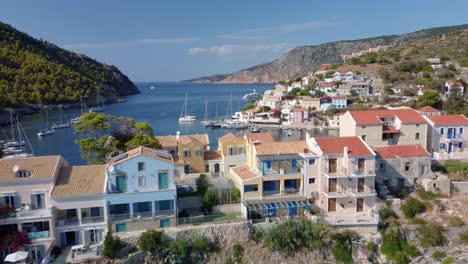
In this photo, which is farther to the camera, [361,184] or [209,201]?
[361,184]

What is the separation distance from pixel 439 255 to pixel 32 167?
92.3 feet

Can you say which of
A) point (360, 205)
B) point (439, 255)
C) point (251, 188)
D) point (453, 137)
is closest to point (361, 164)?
point (360, 205)

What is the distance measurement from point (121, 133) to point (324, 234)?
20.2 metres

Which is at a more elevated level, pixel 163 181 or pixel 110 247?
pixel 163 181

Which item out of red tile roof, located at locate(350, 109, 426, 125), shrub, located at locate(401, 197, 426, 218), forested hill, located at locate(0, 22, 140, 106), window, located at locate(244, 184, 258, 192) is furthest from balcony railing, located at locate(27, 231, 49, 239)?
forested hill, located at locate(0, 22, 140, 106)

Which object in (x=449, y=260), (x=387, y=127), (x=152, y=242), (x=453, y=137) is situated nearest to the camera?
(x=152, y=242)

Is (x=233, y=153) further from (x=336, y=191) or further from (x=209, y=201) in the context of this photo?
(x=336, y=191)

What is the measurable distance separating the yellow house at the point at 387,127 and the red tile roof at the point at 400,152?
393cm

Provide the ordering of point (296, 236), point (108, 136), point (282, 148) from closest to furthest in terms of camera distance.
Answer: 1. point (296, 236)
2. point (282, 148)
3. point (108, 136)

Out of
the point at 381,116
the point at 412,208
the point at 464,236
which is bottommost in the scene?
the point at 464,236

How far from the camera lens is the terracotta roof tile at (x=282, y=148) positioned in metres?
29.2

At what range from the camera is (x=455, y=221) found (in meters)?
29.5

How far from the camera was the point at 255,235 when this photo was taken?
2577 centimetres

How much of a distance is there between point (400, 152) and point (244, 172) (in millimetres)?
13907
